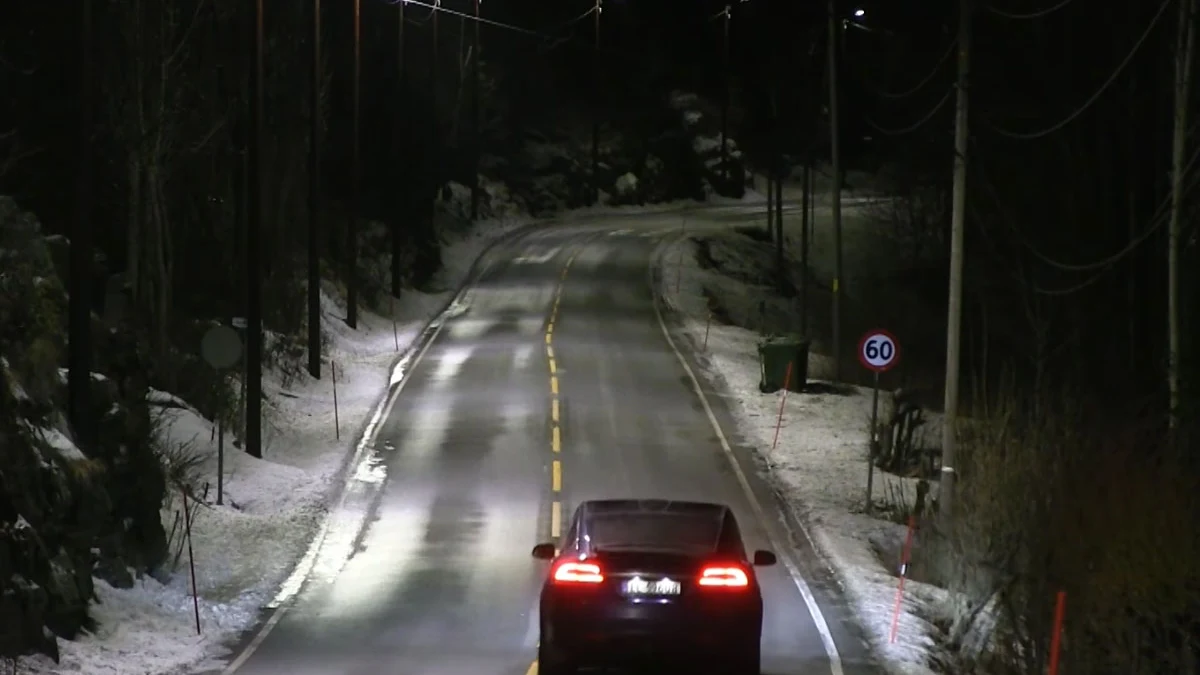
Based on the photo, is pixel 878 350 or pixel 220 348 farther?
pixel 878 350

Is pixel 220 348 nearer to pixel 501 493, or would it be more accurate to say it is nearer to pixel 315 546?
pixel 315 546

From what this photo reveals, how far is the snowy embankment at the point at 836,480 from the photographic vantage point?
52.4 feet

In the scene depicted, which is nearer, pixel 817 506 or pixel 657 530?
pixel 657 530

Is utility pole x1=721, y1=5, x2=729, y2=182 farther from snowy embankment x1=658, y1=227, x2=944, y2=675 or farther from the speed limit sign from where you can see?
the speed limit sign

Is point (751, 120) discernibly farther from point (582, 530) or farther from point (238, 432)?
point (582, 530)

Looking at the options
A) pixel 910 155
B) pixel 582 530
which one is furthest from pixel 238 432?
pixel 910 155

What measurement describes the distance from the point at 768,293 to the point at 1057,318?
71.5 ft

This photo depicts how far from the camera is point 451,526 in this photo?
21.2m

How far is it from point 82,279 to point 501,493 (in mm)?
9118

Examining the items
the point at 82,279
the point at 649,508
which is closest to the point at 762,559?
the point at 649,508

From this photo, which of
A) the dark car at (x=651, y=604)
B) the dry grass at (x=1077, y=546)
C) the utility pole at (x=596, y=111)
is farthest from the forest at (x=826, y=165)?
the dark car at (x=651, y=604)

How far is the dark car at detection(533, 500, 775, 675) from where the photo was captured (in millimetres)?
11398

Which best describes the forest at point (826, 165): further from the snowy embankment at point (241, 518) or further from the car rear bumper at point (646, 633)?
the car rear bumper at point (646, 633)

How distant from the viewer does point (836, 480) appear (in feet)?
82.2
